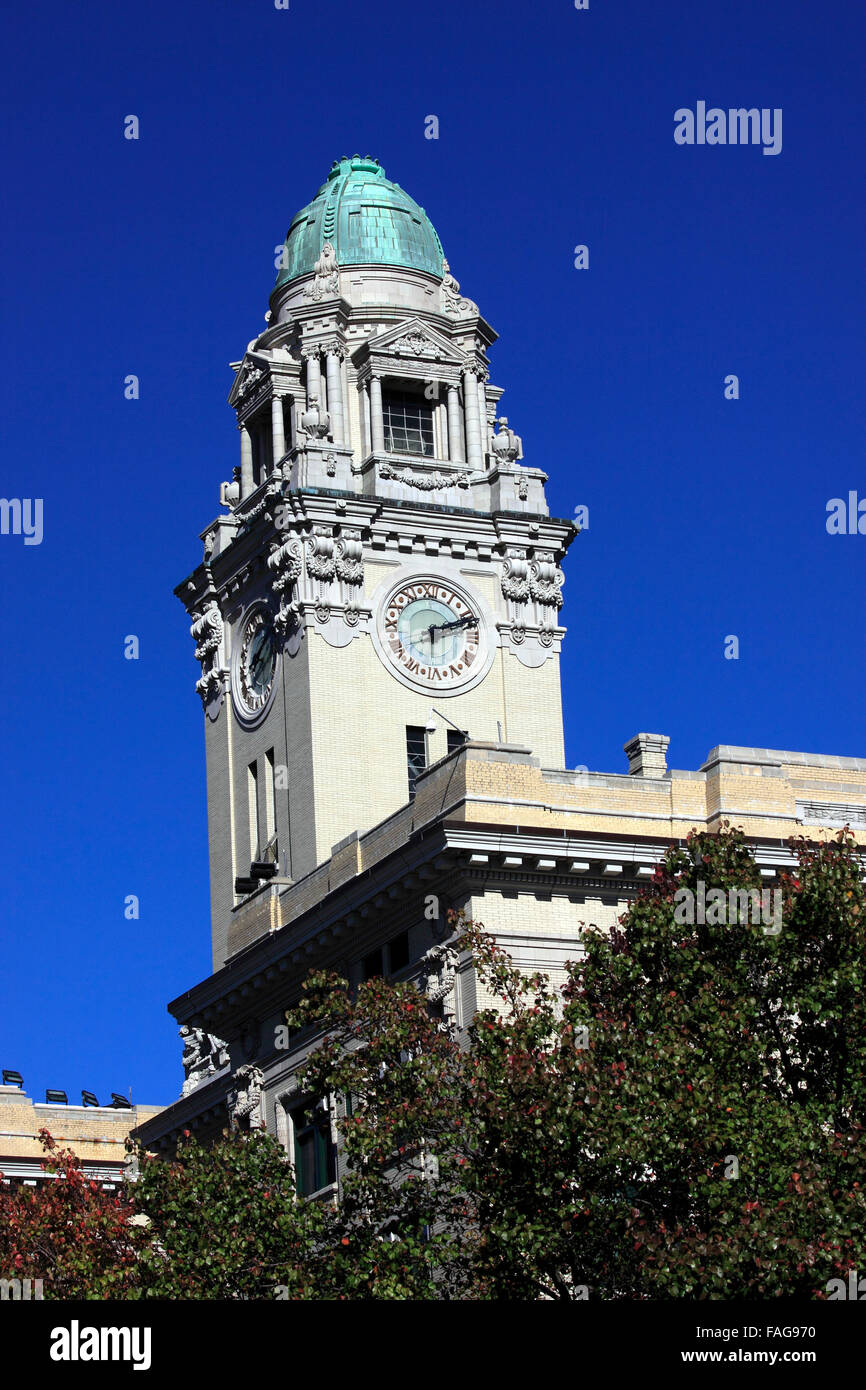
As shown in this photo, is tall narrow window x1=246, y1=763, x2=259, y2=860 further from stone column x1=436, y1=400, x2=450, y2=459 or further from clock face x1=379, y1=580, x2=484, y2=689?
stone column x1=436, y1=400, x2=450, y2=459

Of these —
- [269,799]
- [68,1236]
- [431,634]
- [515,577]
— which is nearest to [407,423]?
[515,577]

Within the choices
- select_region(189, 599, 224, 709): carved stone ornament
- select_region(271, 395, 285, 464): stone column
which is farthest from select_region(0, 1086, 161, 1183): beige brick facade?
select_region(271, 395, 285, 464): stone column

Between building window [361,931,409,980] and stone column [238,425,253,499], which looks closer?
building window [361,931,409,980]

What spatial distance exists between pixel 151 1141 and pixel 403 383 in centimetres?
2650

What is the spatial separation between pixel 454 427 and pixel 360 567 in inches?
307

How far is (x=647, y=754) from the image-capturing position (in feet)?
217

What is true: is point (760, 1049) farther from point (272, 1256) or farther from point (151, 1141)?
point (151, 1141)

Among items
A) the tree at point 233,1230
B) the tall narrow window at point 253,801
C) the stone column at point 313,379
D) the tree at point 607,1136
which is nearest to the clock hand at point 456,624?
the tall narrow window at point 253,801

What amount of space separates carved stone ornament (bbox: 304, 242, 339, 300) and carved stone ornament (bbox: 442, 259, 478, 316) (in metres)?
3.84

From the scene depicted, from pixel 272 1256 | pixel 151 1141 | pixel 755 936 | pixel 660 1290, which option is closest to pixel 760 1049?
pixel 755 936

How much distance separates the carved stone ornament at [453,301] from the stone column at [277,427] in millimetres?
7016

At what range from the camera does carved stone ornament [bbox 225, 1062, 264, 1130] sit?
67.1 m

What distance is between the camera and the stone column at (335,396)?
286 feet

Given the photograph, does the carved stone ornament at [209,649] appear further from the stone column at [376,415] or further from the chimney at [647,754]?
the chimney at [647,754]
